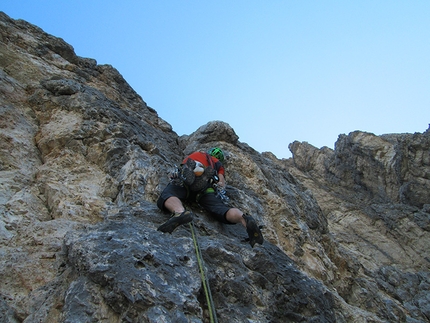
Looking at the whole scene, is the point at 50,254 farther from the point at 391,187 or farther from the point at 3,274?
the point at 391,187

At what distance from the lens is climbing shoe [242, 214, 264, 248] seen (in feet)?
19.4

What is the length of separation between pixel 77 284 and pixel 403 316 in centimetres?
752

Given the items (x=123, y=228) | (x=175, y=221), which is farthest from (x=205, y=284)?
(x=123, y=228)

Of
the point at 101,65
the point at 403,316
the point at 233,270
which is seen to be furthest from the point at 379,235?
the point at 233,270

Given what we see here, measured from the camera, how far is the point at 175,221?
5.42 m

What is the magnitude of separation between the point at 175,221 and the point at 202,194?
1.58 m

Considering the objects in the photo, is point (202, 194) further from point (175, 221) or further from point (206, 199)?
point (175, 221)

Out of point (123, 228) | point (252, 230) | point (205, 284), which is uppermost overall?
point (252, 230)

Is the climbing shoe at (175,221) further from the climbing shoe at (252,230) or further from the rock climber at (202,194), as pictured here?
the climbing shoe at (252,230)

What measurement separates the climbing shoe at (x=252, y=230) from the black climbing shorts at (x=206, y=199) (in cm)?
65

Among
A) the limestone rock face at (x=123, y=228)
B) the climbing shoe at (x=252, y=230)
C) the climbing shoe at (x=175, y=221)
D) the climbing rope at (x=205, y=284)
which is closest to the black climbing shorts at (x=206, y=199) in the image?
the limestone rock face at (x=123, y=228)

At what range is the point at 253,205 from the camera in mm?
8359

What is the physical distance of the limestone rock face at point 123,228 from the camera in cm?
428

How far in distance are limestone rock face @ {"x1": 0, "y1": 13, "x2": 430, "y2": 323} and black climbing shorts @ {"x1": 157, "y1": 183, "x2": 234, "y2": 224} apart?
16 centimetres
